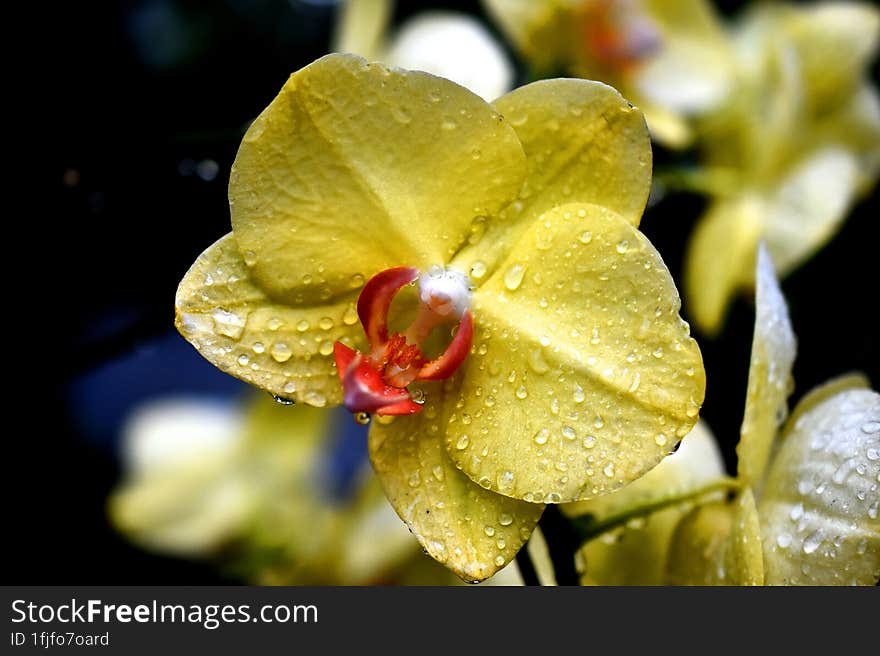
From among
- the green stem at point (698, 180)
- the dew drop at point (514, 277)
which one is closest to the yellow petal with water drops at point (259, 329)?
the dew drop at point (514, 277)

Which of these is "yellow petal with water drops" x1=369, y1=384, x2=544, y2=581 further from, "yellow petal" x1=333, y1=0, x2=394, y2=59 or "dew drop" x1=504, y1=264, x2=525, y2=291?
"yellow petal" x1=333, y1=0, x2=394, y2=59

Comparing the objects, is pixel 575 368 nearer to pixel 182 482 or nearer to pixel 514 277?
pixel 514 277

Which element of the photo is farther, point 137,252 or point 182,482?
point 182,482

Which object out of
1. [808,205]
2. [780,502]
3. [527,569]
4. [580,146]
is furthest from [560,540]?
[808,205]

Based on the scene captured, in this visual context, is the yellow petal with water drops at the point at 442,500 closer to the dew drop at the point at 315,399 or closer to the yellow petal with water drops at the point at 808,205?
the dew drop at the point at 315,399

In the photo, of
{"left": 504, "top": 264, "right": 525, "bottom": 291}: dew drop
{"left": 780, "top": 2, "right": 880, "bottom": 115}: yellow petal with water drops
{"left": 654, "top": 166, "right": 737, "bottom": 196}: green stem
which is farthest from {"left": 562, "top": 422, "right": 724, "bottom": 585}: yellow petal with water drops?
{"left": 780, "top": 2, "right": 880, "bottom": 115}: yellow petal with water drops
